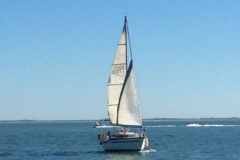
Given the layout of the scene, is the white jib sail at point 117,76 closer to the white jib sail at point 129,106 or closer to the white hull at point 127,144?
the white jib sail at point 129,106

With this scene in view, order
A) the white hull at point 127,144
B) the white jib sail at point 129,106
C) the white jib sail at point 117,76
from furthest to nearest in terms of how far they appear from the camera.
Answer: the white jib sail at point 117,76 < the white jib sail at point 129,106 < the white hull at point 127,144

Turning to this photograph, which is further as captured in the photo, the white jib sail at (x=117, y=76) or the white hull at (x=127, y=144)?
the white jib sail at (x=117, y=76)

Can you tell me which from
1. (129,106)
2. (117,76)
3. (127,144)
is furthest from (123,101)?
(127,144)

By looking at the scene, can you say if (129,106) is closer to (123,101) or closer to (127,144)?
(123,101)

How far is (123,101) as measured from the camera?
61.6m

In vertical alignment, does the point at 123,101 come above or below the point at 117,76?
below

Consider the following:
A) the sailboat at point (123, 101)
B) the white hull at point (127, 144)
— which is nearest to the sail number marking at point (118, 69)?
the sailboat at point (123, 101)

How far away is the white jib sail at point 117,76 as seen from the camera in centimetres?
6169

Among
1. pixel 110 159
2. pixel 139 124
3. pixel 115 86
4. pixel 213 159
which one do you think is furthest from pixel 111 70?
pixel 213 159

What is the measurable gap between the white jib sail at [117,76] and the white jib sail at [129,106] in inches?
24.9

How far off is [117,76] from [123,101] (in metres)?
2.86

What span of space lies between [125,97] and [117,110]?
1.69m

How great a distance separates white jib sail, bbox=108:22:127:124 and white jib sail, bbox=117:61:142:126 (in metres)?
0.63

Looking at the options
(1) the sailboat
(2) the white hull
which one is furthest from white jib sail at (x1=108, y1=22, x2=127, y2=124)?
(2) the white hull
